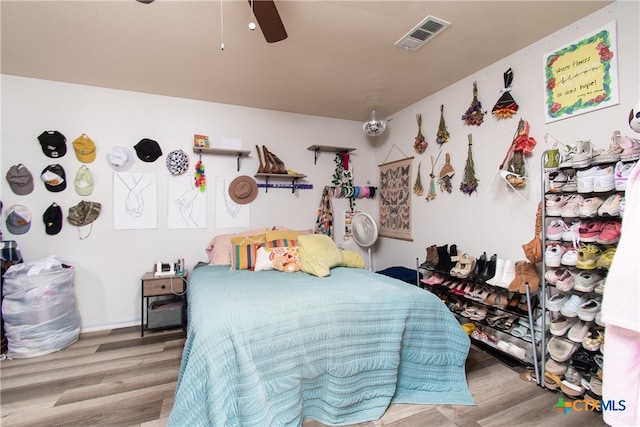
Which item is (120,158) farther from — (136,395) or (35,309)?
(136,395)

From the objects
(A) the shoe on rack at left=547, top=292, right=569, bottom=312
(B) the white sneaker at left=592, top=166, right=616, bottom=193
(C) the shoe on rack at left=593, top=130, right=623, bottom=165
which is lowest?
(A) the shoe on rack at left=547, top=292, right=569, bottom=312

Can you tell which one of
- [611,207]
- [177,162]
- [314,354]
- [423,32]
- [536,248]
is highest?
[423,32]

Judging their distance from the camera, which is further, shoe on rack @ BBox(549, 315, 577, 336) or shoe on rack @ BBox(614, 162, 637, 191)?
shoe on rack @ BBox(549, 315, 577, 336)

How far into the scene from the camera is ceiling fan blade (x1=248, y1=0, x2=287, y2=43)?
4.76 ft

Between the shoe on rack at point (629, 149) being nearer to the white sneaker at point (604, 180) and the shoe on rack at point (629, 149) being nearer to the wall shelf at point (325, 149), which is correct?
the white sneaker at point (604, 180)

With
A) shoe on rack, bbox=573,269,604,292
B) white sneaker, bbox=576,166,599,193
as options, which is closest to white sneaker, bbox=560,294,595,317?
shoe on rack, bbox=573,269,604,292

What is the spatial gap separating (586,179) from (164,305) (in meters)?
3.50

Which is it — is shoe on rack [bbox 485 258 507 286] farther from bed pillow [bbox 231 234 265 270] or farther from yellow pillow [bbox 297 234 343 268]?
bed pillow [bbox 231 234 265 270]

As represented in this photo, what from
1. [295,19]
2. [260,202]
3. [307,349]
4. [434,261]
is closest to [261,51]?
[295,19]

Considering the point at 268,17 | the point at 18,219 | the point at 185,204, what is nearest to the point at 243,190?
the point at 185,204

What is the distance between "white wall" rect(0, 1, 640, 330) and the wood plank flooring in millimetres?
776

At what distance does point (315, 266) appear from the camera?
248 centimetres

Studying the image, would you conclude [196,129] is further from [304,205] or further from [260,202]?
[304,205]

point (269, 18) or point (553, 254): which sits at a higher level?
point (269, 18)
